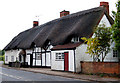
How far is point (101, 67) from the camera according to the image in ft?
63.9

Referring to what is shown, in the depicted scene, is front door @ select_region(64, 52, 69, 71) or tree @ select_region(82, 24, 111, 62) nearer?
tree @ select_region(82, 24, 111, 62)

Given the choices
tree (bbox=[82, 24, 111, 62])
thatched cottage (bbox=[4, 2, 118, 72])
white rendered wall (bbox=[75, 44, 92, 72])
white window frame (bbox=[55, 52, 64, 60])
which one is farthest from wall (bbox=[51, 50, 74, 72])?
tree (bbox=[82, 24, 111, 62])

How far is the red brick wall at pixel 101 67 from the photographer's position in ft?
60.3

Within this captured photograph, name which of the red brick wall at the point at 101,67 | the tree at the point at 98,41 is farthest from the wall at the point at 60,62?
the tree at the point at 98,41

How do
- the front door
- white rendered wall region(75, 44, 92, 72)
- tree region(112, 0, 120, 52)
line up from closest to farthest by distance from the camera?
tree region(112, 0, 120, 52)
white rendered wall region(75, 44, 92, 72)
the front door

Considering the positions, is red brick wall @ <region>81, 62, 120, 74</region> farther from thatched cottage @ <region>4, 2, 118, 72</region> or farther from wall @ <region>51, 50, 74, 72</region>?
wall @ <region>51, 50, 74, 72</region>

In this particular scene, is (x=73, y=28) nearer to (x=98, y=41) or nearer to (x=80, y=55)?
(x=80, y=55)

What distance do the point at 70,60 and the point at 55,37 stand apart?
6.78 m

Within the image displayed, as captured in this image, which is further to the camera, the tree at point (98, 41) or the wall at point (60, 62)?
the wall at point (60, 62)

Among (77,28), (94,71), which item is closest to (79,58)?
(94,71)

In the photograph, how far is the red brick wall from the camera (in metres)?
18.4

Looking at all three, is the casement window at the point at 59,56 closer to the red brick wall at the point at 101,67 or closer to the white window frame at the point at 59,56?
the white window frame at the point at 59,56

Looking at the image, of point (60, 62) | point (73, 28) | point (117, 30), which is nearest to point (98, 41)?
point (117, 30)

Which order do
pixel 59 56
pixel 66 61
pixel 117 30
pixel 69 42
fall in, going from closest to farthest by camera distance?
pixel 117 30 < pixel 66 61 < pixel 59 56 < pixel 69 42
